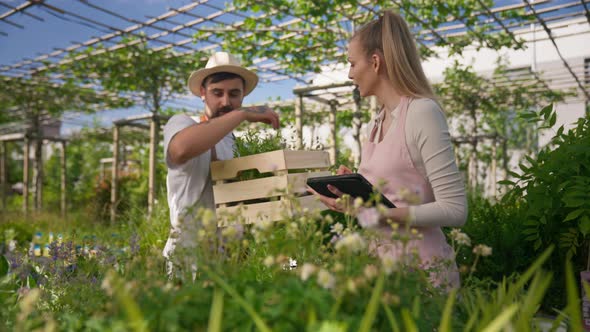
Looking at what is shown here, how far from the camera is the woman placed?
1571 millimetres

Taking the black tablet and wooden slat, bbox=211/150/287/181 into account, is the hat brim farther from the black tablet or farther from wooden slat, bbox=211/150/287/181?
the black tablet

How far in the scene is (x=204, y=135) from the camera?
1906 mm

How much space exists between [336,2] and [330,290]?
672 centimetres

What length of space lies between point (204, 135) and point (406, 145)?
2.54 feet

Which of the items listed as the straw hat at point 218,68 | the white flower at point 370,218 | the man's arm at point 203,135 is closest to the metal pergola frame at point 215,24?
the straw hat at point 218,68

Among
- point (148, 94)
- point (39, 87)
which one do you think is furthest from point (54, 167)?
point (148, 94)

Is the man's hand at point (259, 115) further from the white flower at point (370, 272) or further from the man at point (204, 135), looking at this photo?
the white flower at point (370, 272)

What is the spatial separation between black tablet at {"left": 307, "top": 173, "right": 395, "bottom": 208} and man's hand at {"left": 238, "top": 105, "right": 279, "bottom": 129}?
412 millimetres

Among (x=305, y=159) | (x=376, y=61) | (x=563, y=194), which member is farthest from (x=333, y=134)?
(x=376, y=61)

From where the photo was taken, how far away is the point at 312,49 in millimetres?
9852

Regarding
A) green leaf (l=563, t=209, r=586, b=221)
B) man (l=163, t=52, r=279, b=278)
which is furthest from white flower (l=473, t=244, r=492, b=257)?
green leaf (l=563, t=209, r=586, b=221)

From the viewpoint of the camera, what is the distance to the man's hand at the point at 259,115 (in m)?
1.99

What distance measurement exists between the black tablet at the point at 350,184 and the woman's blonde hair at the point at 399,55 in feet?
1.33

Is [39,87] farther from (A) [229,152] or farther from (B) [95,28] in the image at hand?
(A) [229,152]
